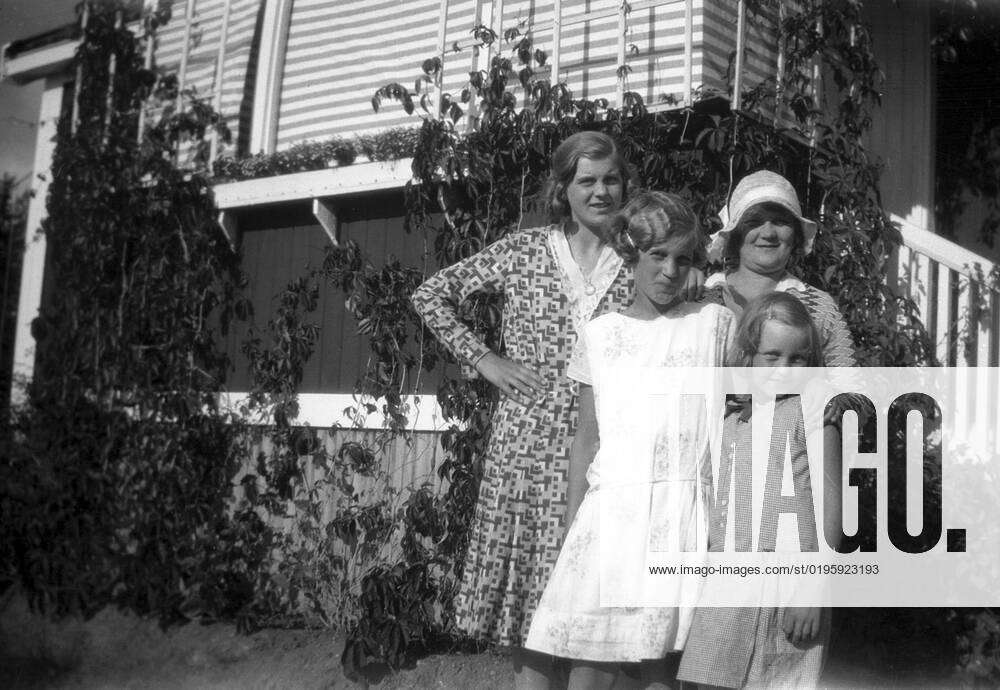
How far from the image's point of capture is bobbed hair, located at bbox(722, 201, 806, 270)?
2453 millimetres

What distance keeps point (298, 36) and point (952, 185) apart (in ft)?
11.8

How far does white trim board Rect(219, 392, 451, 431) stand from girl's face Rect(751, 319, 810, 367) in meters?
1.98

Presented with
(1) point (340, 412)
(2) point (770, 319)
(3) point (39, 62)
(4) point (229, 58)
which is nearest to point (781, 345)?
(2) point (770, 319)

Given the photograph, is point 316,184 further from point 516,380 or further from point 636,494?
point 636,494

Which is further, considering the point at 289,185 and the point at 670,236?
the point at 289,185

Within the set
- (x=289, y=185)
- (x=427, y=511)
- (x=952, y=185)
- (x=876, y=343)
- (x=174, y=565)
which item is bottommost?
(x=174, y=565)

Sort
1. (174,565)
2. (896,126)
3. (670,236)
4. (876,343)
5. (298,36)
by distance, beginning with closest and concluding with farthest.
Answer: (670,236) < (876,343) < (174,565) < (896,126) < (298,36)

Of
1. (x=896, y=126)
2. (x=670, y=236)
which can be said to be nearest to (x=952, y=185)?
(x=896, y=126)

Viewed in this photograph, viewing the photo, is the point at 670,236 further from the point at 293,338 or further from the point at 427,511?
the point at 293,338

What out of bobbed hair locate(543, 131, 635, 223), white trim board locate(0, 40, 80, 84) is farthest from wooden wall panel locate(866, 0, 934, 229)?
white trim board locate(0, 40, 80, 84)

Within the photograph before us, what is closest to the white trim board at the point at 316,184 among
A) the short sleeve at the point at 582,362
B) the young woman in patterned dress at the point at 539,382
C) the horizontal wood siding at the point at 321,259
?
the horizontal wood siding at the point at 321,259

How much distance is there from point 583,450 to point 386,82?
3.38m

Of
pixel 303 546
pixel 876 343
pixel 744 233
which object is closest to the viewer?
pixel 744 233

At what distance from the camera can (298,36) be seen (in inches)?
213
